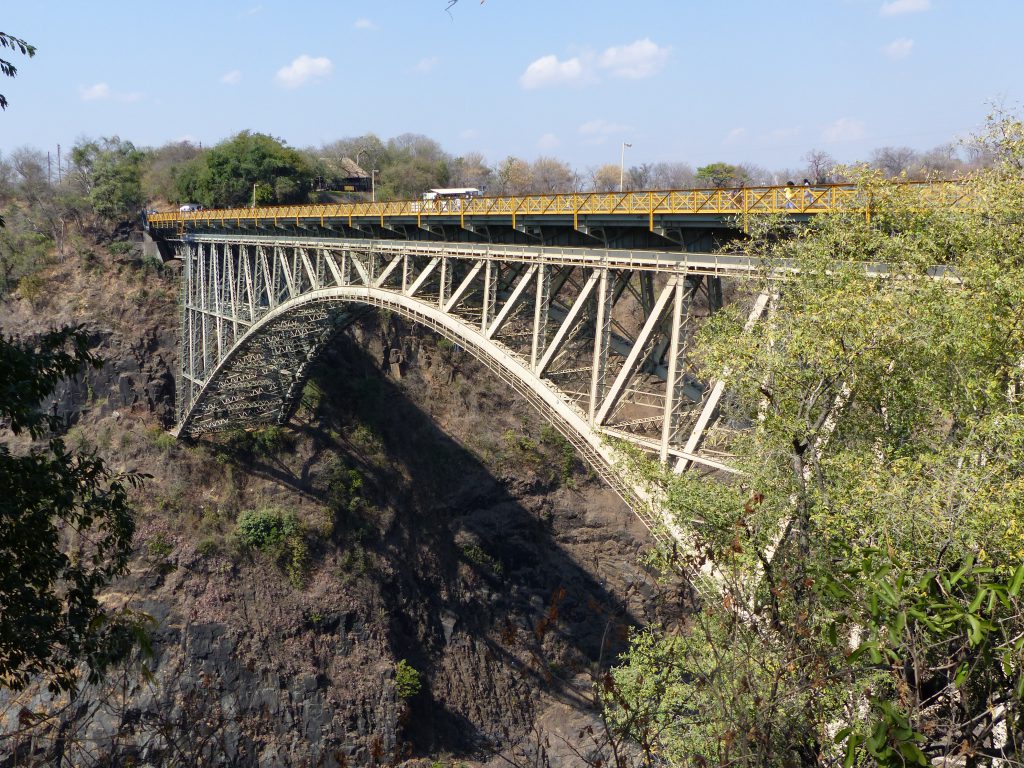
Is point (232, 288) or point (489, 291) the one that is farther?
point (232, 288)

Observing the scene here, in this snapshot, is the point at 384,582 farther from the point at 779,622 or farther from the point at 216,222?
the point at 779,622

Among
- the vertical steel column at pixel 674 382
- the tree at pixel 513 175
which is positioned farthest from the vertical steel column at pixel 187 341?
the tree at pixel 513 175

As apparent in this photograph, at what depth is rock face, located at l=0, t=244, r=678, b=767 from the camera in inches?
1247

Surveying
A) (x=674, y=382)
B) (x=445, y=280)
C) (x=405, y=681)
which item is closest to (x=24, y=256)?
(x=405, y=681)

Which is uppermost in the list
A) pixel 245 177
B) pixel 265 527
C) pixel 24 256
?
pixel 245 177

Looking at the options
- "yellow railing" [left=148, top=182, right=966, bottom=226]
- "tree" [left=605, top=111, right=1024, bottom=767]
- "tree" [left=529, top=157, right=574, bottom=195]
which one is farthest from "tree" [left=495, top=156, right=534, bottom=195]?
"tree" [left=605, top=111, right=1024, bottom=767]

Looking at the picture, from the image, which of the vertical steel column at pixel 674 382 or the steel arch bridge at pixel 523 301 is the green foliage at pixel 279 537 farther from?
the vertical steel column at pixel 674 382

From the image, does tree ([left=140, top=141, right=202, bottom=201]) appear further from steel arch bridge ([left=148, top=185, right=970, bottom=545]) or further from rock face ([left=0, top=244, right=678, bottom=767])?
steel arch bridge ([left=148, top=185, right=970, bottom=545])

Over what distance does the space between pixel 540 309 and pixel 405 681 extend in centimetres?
2075

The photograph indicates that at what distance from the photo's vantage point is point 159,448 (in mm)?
37594

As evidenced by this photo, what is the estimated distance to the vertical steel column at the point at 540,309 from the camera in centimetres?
1770

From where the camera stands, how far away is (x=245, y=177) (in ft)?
152

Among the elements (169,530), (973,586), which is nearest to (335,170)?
(169,530)

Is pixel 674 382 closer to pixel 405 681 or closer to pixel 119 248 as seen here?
pixel 405 681
